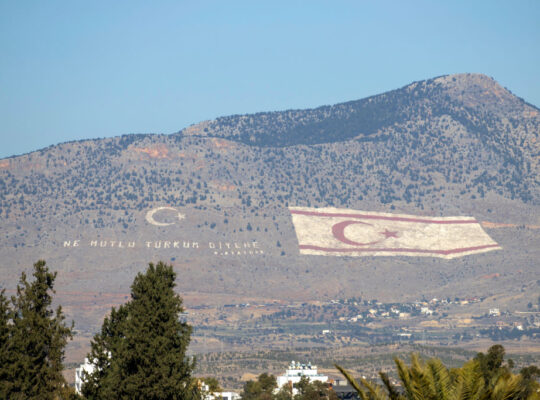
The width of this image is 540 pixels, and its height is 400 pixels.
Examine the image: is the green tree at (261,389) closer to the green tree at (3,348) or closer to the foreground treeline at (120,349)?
the green tree at (3,348)

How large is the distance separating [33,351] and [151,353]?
8212 millimetres

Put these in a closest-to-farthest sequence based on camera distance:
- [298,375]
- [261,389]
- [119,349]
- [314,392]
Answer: [119,349] < [314,392] < [261,389] < [298,375]

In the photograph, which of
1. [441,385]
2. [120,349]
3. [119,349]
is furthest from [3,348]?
[441,385]

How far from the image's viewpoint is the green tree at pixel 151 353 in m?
63.2

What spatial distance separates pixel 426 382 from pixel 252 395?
9496 centimetres

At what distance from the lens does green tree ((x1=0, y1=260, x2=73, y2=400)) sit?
67.4 m

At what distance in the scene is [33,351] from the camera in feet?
224

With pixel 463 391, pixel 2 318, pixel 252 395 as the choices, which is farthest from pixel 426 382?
pixel 252 395

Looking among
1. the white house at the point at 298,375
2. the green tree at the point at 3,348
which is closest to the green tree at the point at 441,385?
the green tree at the point at 3,348

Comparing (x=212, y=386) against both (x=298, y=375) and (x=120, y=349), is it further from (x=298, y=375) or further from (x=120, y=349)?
(x=298, y=375)

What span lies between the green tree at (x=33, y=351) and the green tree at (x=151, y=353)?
2153 millimetres

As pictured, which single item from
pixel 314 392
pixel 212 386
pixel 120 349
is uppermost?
pixel 314 392

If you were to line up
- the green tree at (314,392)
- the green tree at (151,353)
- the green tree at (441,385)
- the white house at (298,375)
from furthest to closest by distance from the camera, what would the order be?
the white house at (298,375) → the green tree at (314,392) → the green tree at (151,353) → the green tree at (441,385)

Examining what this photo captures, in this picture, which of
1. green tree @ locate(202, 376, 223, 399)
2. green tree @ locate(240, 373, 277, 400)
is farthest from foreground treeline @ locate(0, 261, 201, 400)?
green tree @ locate(240, 373, 277, 400)
